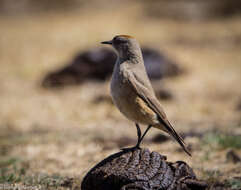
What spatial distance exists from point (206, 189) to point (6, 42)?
51.0ft

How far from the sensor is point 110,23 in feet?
70.2

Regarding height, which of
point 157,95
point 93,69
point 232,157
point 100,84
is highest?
point 232,157

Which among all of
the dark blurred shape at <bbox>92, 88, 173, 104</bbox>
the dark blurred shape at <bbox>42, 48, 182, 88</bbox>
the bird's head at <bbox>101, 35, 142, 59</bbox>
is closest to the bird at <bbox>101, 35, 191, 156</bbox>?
the bird's head at <bbox>101, 35, 142, 59</bbox>

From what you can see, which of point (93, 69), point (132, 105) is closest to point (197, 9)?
point (93, 69)

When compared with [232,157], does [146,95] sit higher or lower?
higher

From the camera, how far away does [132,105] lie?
473 centimetres

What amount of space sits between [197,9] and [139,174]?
770 inches

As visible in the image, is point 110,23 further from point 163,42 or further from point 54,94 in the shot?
point 54,94

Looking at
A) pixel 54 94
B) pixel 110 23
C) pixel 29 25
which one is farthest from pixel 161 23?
pixel 54 94

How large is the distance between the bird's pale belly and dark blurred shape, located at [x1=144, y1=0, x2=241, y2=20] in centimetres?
1794

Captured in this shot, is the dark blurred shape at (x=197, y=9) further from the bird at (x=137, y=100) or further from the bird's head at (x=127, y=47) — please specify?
the bird at (x=137, y=100)

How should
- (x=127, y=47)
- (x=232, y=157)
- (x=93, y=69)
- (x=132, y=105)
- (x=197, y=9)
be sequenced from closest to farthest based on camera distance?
(x=132, y=105) < (x=127, y=47) < (x=232, y=157) < (x=93, y=69) < (x=197, y=9)

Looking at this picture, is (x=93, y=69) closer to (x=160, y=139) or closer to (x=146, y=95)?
(x=160, y=139)

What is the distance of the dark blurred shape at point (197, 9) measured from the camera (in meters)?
22.1
